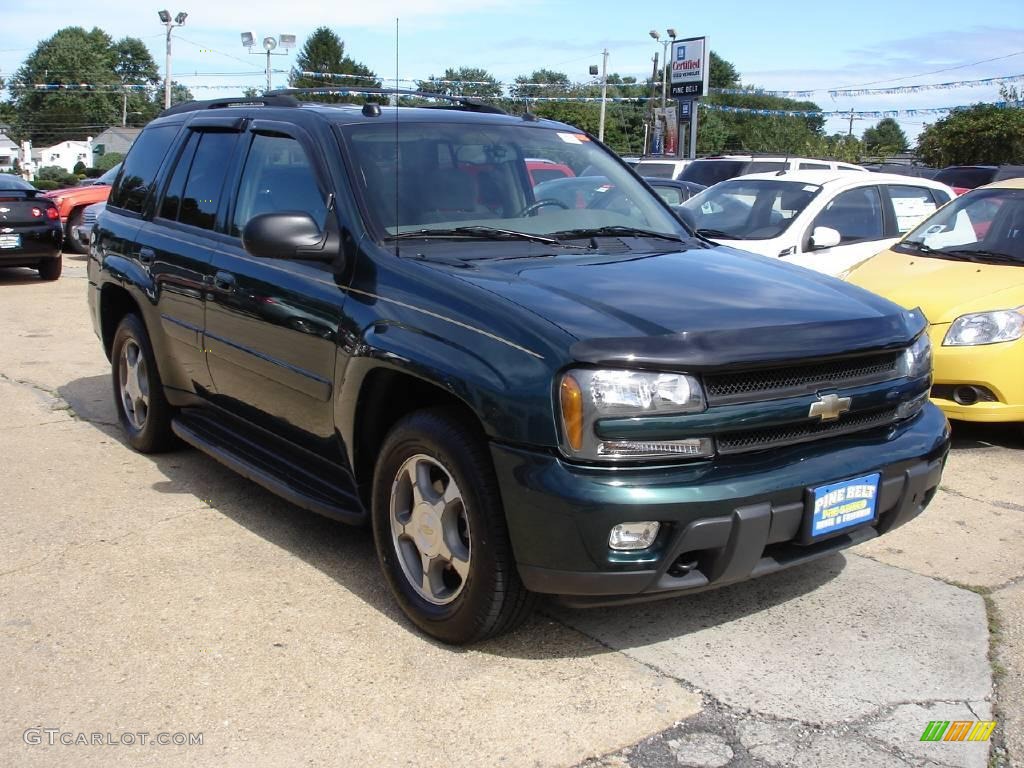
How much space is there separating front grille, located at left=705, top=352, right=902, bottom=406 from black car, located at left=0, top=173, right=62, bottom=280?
43.3 ft

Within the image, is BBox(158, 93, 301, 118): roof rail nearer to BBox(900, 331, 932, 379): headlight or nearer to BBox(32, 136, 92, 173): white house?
BBox(900, 331, 932, 379): headlight

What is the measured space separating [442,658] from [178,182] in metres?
3.12

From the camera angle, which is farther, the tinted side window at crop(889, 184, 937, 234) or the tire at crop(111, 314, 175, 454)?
the tinted side window at crop(889, 184, 937, 234)

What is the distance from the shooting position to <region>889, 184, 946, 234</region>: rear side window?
30.9 ft

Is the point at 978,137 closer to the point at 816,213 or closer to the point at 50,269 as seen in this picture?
the point at 50,269

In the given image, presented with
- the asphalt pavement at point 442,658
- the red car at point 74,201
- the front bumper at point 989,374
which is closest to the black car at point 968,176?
A: the red car at point 74,201

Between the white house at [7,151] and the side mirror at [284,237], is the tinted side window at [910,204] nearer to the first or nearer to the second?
the side mirror at [284,237]

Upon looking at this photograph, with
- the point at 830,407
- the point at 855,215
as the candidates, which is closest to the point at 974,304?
the point at 855,215

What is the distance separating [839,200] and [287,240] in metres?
6.30

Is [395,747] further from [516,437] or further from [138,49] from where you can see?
[138,49]

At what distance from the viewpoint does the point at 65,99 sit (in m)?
106

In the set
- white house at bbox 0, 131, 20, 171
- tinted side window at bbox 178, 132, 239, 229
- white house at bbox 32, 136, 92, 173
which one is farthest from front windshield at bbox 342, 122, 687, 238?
white house at bbox 0, 131, 20, 171

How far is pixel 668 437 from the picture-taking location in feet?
10.7

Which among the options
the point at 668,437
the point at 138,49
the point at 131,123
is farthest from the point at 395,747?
the point at 138,49
